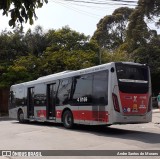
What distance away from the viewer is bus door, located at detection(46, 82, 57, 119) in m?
19.4

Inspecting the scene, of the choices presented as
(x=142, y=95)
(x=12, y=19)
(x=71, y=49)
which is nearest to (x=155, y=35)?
(x=71, y=49)

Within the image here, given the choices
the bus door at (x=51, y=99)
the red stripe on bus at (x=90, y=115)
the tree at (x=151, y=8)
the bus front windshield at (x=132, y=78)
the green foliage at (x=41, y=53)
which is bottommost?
the red stripe on bus at (x=90, y=115)

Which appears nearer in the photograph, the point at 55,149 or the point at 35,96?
the point at 55,149

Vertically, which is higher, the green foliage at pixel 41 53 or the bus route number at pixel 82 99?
the green foliage at pixel 41 53

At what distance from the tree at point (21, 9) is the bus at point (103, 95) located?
34.6 ft

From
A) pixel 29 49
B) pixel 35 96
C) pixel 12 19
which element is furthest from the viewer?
pixel 29 49

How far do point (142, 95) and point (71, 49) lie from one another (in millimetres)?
28309

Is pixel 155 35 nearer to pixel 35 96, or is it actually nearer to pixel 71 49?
pixel 71 49

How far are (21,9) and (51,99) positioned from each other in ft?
51.2

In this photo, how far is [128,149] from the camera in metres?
10.5

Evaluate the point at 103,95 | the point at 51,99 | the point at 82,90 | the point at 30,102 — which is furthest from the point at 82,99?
the point at 30,102

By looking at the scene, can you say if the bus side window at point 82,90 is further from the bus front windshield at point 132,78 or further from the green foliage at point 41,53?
the green foliage at point 41,53

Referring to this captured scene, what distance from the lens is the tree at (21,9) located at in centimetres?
415

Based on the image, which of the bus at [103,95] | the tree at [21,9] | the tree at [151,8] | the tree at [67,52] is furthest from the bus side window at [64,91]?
the tree at [151,8]
